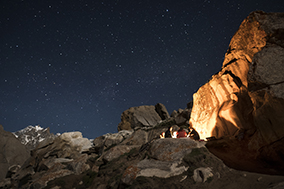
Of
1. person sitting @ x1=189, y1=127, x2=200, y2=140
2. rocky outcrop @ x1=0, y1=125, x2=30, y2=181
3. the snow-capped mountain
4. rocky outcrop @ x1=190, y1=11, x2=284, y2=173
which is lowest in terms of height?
person sitting @ x1=189, y1=127, x2=200, y2=140

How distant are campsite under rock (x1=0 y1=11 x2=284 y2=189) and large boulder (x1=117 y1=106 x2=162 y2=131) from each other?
25.4 meters

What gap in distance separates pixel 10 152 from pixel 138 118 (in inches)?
1276

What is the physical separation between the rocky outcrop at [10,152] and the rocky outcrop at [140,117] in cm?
2495

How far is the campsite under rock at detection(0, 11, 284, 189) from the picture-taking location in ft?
24.8

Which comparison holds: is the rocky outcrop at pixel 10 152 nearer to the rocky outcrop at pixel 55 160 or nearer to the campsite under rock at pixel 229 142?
the rocky outcrop at pixel 55 160

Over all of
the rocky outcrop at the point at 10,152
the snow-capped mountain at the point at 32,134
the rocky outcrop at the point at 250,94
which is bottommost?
the rocky outcrop at the point at 250,94

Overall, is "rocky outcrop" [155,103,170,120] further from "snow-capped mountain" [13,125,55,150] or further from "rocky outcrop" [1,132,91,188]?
"snow-capped mountain" [13,125,55,150]

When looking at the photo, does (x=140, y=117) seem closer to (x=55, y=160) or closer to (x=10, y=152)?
(x=55, y=160)

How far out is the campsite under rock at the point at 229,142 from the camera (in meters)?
7.56

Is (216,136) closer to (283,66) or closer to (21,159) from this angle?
(283,66)

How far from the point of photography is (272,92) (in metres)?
7.36

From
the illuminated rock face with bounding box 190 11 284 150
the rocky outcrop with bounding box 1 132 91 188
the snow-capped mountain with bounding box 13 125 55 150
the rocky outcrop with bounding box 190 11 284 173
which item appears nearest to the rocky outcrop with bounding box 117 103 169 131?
the rocky outcrop with bounding box 1 132 91 188

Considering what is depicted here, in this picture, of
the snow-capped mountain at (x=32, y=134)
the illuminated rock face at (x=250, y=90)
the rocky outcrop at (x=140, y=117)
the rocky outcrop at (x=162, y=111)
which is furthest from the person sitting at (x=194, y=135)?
the snow-capped mountain at (x=32, y=134)

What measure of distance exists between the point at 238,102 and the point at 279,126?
5770 mm
